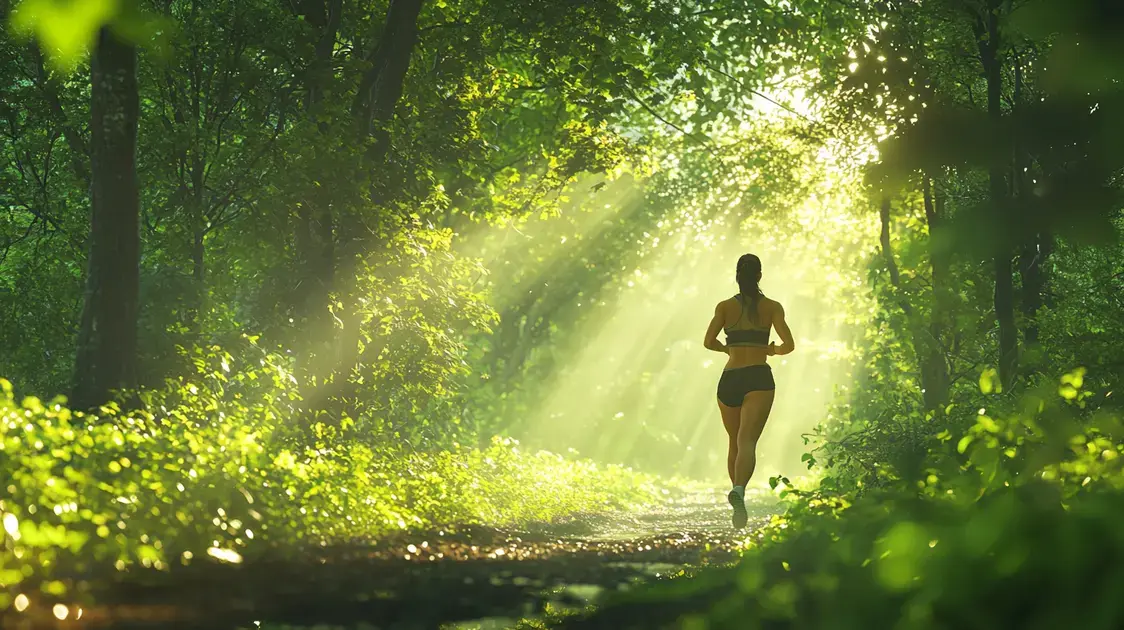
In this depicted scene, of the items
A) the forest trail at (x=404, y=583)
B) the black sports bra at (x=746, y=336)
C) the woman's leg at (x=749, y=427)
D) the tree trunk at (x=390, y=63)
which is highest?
the tree trunk at (x=390, y=63)

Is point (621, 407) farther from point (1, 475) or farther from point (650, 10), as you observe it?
point (1, 475)

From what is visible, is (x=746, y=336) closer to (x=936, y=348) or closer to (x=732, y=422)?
(x=732, y=422)

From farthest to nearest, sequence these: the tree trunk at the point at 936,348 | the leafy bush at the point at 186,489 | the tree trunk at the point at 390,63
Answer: the tree trunk at the point at 936,348
the tree trunk at the point at 390,63
the leafy bush at the point at 186,489

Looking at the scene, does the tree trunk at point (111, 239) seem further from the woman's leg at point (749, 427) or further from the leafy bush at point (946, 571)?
the leafy bush at point (946, 571)

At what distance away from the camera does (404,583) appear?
6996 mm

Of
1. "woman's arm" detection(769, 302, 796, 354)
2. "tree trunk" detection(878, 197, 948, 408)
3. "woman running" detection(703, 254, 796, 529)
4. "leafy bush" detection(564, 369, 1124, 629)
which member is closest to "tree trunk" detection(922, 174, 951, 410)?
"tree trunk" detection(878, 197, 948, 408)

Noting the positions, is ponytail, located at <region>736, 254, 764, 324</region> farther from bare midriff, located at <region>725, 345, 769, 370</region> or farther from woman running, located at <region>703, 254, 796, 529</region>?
bare midriff, located at <region>725, 345, 769, 370</region>

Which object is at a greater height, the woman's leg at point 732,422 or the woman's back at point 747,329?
the woman's back at point 747,329

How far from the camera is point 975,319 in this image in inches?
731

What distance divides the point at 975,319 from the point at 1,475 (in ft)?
50.7

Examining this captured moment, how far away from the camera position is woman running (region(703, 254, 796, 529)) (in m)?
10.9

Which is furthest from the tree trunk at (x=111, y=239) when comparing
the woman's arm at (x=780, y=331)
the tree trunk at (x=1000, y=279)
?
the tree trunk at (x=1000, y=279)

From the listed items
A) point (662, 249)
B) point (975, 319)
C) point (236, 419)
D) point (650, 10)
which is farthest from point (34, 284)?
point (662, 249)

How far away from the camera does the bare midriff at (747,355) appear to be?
11008mm
